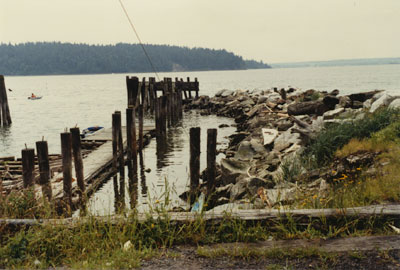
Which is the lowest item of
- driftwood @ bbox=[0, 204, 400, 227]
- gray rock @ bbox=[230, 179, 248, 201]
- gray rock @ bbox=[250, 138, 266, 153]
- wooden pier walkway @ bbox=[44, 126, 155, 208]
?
wooden pier walkway @ bbox=[44, 126, 155, 208]

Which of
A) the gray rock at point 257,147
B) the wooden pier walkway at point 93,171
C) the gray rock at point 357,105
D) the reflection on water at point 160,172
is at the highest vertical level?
the gray rock at point 357,105

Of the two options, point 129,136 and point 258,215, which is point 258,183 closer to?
point 258,215

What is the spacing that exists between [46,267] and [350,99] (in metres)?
15.1

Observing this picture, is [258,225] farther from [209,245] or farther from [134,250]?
[134,250]

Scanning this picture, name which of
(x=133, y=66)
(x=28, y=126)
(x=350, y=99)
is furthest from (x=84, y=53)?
(x=350, y=99)

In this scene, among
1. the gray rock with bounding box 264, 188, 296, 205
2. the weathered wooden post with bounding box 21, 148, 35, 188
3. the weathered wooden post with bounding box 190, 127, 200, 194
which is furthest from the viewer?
the weathered wooden post with bounding box 190, 127, 200, 194

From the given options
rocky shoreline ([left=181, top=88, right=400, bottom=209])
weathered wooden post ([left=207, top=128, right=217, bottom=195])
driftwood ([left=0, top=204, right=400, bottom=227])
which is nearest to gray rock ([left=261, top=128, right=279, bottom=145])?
rocky shoreline ([left=181, top=88, right=400, bottom=209])

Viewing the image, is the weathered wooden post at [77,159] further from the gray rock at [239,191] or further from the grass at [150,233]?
the grass at [150,233]

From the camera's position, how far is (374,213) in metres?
5.00

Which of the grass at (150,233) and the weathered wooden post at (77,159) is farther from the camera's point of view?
the weathered wooden post at (77,159)

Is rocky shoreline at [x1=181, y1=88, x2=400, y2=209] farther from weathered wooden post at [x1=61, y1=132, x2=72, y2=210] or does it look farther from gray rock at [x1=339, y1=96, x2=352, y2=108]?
weathered wooden post at [x1=61, y1=132, x2=72, y2=210]

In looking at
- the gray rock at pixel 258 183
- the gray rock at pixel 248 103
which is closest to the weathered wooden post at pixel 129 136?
the gray rock at pixel 258 183

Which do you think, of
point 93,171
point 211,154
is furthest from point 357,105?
point 93,171

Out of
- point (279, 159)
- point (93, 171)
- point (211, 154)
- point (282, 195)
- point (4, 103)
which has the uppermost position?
point (211, 154)
